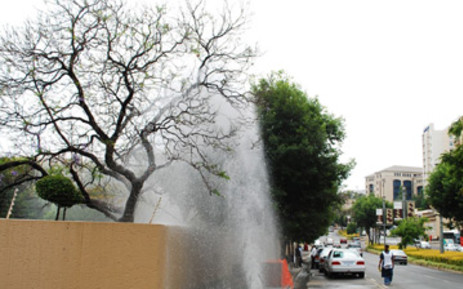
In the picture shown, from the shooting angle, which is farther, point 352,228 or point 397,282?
point 352,228

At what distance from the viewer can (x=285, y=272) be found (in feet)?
46.6

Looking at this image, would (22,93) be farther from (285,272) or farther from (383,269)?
(383,269)

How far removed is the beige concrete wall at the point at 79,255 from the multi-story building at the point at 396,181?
153 metres

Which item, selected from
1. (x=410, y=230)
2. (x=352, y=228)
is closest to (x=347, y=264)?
(x=410, y=230)

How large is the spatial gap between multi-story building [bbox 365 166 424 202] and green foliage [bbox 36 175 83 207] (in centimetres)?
15300

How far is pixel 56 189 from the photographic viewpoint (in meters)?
9.60

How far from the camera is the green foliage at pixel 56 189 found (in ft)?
31.5

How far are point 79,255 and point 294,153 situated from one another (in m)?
11.5

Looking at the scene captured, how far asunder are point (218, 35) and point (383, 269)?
11.2 m

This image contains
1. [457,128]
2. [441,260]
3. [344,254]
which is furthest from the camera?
[441,260]

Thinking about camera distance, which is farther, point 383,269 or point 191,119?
point 383,269

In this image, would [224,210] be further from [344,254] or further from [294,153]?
[344,254]

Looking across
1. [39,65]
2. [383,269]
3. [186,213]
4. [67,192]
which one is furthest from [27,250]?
[383,269]

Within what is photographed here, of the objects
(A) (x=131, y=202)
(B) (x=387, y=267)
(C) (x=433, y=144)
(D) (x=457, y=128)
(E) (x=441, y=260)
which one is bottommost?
(E) (x=441, y=260)
